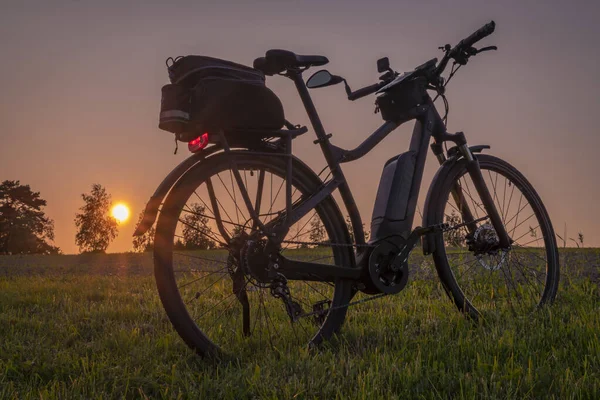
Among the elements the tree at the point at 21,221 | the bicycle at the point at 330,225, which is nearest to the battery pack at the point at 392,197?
the bicycle at the point at 330,225

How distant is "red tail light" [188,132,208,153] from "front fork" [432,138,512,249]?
210 centimetres

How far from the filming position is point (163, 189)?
3158mm

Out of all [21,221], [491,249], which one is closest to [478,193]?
[491,249]

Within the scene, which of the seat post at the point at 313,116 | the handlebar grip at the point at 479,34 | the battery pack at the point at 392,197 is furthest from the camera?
the handlebar grip at the point at 479,34

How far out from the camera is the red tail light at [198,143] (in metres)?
3.24

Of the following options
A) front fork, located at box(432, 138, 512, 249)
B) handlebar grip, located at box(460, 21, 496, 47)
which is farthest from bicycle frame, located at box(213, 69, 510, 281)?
handlebar grip, located at box(460, 21, 496, 47)

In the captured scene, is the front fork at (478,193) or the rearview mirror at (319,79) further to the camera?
the front fork at (478,193)

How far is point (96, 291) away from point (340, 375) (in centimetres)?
454

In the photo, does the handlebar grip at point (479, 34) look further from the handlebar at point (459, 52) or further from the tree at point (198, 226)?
the tree at point (198, 226)

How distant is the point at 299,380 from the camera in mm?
2660

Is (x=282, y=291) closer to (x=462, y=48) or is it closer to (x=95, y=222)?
(x=462, y=48)

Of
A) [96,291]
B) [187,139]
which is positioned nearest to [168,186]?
[187,139]

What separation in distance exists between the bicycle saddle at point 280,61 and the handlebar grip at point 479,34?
144cm

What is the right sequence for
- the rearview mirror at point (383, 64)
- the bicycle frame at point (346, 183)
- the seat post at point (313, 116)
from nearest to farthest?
the bicycle frame at point (346, 183)
the seat post at point (313, 116)
the rearview mirror at point (383, 64)
